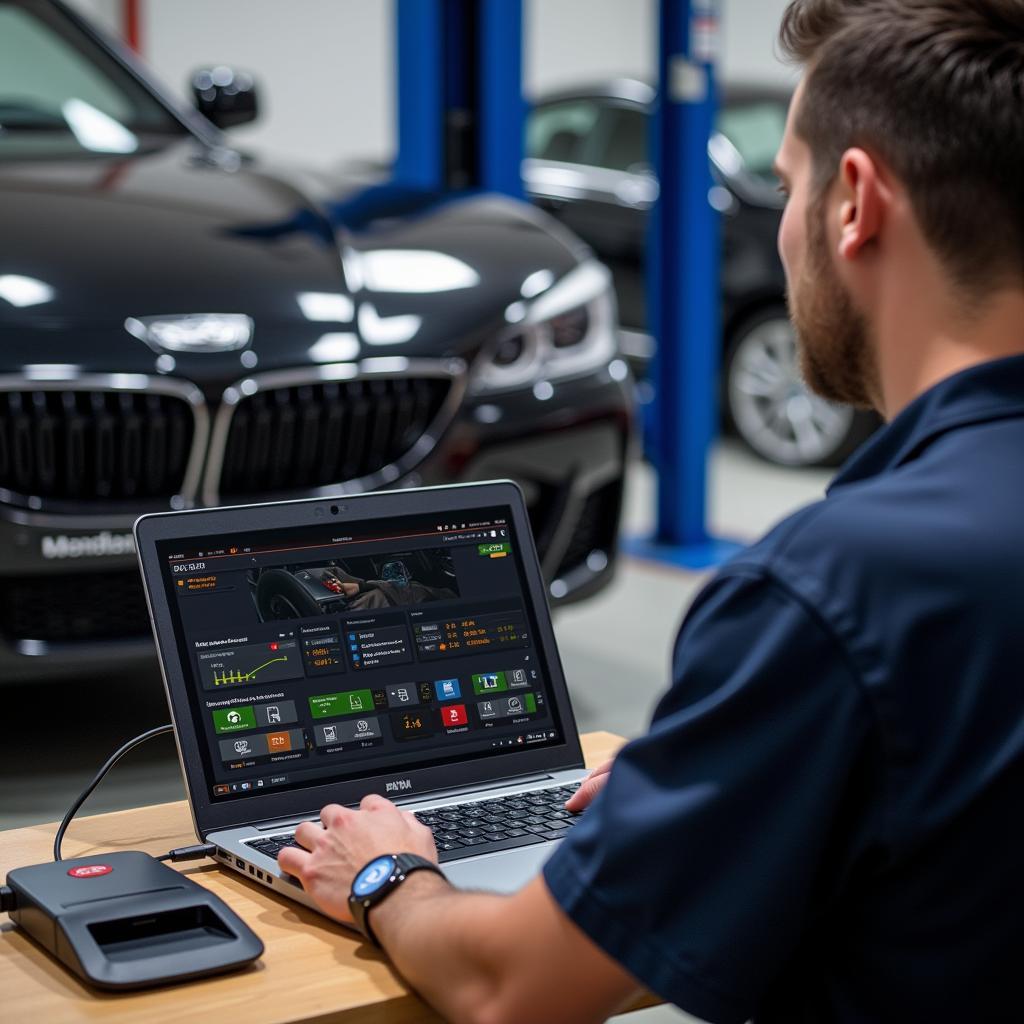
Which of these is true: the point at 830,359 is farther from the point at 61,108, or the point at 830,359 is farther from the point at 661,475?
the point at 661,475

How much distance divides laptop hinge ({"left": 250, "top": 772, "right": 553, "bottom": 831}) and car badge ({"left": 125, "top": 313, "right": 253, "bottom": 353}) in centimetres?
157

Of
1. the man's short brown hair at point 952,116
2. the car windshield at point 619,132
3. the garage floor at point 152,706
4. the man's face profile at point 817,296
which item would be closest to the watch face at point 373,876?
the man's face profile at point 817,296

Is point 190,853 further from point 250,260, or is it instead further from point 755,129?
point 755,129

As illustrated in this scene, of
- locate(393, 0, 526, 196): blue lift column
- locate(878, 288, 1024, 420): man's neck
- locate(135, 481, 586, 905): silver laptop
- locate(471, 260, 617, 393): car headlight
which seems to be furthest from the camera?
locate(393, 0, 526, 196): blue lift column

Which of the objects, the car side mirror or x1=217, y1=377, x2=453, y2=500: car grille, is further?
the car side mirror

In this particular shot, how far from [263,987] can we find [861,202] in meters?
0.67

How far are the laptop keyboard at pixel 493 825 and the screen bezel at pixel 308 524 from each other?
1.8 inches

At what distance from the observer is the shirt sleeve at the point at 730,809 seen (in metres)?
1.01

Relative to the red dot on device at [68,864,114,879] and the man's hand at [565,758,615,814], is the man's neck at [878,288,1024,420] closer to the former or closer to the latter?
the man's hand at [565,758,615,814]

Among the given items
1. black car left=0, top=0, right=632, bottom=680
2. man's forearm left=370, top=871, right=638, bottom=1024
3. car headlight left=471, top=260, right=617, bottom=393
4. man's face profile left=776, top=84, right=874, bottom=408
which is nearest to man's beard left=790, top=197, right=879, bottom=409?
man's face profile left=776, top=84, right=874, bottom=408

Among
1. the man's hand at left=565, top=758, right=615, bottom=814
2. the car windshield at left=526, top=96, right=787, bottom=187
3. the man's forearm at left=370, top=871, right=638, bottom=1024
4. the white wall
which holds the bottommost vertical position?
the white wall

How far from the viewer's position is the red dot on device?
4.47 ft

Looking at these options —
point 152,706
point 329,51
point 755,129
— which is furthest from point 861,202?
point 329,51

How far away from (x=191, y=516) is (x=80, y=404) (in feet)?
4.76
